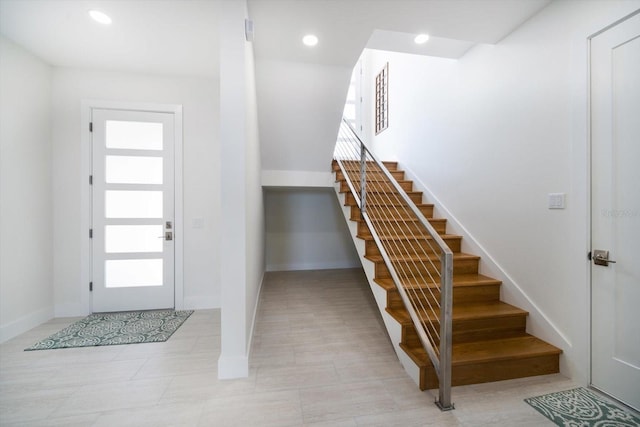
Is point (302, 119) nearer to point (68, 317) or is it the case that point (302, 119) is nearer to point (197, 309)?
point (197, 309)

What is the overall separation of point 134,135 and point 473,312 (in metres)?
4.01

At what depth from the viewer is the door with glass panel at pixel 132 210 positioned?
286cm

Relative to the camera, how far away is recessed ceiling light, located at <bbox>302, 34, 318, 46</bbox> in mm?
2184

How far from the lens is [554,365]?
182 cm

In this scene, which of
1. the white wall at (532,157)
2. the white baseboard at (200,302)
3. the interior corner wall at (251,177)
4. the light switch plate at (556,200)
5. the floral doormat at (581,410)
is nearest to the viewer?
A: the floral doormat at (581,410)

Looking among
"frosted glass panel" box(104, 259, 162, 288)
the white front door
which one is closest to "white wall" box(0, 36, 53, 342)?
"frosted glass panel" box(104, 259, 162, 288)

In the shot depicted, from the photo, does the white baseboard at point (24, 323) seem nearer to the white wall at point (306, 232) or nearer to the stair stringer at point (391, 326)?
the white wall at point (306, 232)

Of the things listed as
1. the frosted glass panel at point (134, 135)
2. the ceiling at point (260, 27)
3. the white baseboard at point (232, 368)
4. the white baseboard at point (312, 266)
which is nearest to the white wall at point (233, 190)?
the white baseboard at point (232, 368)

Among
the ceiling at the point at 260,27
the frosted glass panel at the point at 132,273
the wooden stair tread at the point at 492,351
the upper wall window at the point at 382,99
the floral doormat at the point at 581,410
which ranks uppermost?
the upper wall window at the point at 382,99

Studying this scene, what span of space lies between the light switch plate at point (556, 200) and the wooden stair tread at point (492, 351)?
1.07 m

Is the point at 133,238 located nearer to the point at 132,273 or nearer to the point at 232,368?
the point at 132,273

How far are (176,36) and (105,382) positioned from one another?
9.49ft

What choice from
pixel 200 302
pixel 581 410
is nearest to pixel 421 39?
pixel 581 410

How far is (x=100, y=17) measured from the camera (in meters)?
2.04
